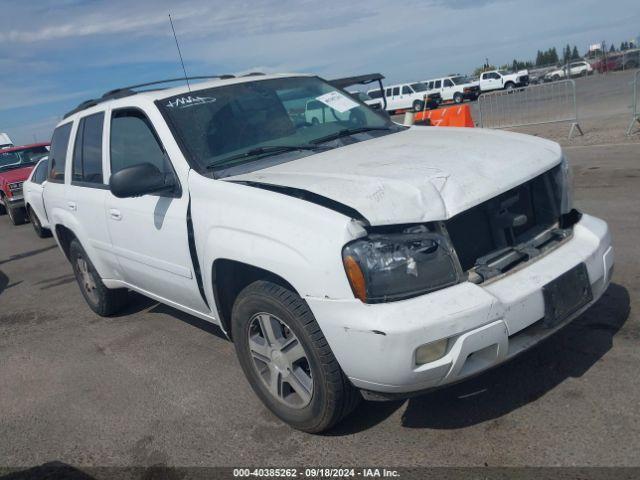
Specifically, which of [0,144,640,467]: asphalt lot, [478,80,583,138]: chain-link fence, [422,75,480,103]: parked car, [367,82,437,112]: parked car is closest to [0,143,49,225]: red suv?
[0,144,640,467]: asphalt lot

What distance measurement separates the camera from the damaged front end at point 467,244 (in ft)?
8.85

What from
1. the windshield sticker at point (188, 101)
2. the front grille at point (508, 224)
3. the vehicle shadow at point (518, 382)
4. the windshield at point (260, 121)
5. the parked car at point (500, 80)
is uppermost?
the windshield sticker at point (188, 101)

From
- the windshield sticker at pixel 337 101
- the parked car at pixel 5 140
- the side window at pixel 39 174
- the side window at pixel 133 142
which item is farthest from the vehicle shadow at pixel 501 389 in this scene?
the parked car at pixel 5 140

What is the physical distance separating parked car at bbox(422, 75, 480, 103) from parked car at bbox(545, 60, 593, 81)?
53.1ft

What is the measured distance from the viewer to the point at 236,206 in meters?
3.25

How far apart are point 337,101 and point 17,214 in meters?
11.5

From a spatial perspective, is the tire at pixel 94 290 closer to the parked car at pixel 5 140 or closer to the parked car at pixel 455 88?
the parked car at pixel 5 140

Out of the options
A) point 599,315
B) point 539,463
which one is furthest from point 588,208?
point 539,463

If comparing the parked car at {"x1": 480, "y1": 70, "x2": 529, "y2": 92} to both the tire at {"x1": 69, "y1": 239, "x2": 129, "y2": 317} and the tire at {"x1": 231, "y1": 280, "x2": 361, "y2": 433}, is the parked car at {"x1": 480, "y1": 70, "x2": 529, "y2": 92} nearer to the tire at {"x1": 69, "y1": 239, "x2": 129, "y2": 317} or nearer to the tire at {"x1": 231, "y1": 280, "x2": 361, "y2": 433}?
the tire at {"x1": 69, "y1": 239, "x2": 129, "y2": 317}

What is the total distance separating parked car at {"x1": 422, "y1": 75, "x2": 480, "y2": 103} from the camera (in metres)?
39.7

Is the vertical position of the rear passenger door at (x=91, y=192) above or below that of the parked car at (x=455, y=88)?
above

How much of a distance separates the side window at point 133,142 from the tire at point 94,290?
1277mm

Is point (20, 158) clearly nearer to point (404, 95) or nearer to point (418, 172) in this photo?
point (418, 172)

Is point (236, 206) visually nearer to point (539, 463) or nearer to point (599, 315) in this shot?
point (539, 463)
